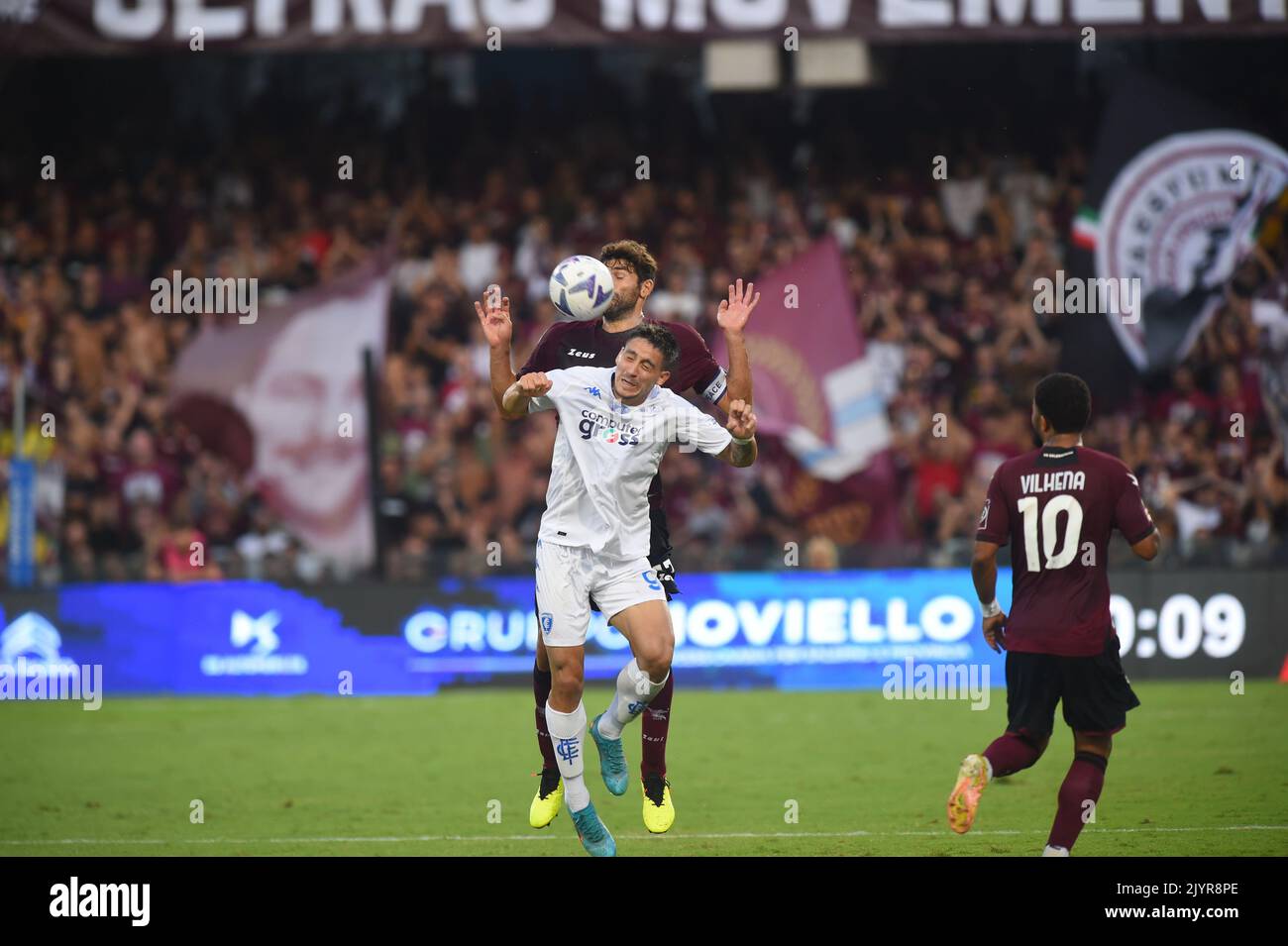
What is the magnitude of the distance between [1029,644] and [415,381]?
39.2 ft

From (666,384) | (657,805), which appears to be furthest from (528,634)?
(657,805)

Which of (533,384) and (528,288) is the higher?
(528,288)

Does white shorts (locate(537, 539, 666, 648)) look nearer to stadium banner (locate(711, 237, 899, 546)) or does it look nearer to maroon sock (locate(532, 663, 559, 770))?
maroon sock (locate(532, 663, 559, 770))

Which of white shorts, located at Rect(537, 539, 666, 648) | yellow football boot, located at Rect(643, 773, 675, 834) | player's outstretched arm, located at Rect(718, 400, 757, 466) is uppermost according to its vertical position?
player's outstretched arm, located at Rect(718, 400, 757, 466)

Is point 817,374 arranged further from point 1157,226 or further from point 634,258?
point 634,258

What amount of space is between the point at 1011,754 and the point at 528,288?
13142mm

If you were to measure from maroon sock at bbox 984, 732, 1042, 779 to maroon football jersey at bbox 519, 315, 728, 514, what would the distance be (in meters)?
2.20

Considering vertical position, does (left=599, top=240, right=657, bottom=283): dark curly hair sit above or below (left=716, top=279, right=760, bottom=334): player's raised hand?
above

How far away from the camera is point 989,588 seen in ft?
27.6

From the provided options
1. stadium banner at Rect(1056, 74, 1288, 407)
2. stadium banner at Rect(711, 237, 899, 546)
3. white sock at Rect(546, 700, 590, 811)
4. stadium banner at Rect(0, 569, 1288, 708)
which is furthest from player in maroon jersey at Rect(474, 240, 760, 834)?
stadium banner at Rect(1056, 74, 1288, 407)

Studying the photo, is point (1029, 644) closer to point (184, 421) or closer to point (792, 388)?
point (792, 388)

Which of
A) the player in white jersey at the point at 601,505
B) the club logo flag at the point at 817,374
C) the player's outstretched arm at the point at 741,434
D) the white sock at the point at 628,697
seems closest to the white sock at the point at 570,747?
the player in white jersey at the point at 601,505

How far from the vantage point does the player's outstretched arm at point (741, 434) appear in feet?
27.8

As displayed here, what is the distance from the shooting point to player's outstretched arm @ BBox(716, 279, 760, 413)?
8.72 metres
